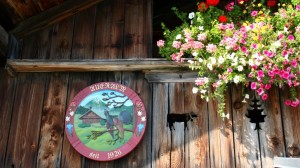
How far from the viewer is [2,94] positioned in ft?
10.2

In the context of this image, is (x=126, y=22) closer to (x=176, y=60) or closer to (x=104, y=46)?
(x=104, y=46)

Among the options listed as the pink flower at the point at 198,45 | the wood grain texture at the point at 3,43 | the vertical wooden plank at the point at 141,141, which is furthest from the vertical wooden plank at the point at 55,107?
the pink flower at the point at 198,45

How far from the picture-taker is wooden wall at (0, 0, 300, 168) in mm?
2822

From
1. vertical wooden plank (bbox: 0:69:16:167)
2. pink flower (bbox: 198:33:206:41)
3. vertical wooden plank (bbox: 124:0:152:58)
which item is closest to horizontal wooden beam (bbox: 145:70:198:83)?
vertical wooden plank (bbox: 124:0:152:58)

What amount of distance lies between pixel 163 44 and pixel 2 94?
4.54 ft

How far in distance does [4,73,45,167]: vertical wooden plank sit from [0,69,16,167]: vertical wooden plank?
A: 3 centimetres

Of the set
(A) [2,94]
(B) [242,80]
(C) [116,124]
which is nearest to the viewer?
(B) [242,80]

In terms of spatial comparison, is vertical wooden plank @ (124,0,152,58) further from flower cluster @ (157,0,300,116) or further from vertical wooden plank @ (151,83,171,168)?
vertical wooden plank @ (151,83,171,168)

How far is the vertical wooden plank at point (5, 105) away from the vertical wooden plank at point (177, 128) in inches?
51.0

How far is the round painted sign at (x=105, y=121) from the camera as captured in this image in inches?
111

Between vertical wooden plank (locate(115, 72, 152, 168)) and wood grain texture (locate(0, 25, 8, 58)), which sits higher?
wood grain texture (locate(0, 25, 8, 58))

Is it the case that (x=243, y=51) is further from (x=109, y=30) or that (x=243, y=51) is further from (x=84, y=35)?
(x=84, y=35)

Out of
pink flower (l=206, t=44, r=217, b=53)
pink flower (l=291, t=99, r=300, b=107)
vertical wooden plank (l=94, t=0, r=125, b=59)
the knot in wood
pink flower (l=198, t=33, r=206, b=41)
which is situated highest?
vertical wooden plank (l=94, t=0, r=125, b=59)

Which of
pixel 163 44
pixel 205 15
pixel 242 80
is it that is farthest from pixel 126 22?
pixel 242 80
